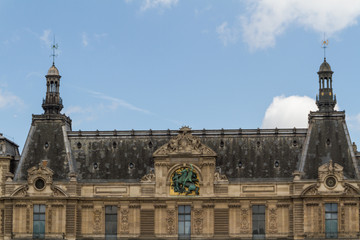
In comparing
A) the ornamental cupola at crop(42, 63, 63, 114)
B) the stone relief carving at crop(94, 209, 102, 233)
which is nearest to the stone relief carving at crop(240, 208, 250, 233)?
the stone relief carving at crop(94, 209, 102, 233)

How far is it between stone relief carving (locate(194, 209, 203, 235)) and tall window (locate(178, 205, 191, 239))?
783 mm

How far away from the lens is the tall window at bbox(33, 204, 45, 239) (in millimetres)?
119812

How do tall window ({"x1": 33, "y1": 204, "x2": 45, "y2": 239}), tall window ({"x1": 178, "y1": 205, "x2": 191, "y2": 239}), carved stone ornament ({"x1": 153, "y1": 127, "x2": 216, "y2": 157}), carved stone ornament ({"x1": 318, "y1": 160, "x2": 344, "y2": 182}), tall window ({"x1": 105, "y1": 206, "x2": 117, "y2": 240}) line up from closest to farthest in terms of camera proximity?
carved stone ornament ({"x1": 318, "y1": 160, "x2": 344, "y2": 182}) < tall window ({"x1": 33, "y1": 204, "x2": 45, "y2": 239}) < tall window ({"x1": 178, "y1": 205, "x2": 191, "y2": 239}) < tall window ({"x1": 105, "y1": 206, "x2": 117, "y2": 240}) < carved stone ornament ({"x1": 153, "y1": 127, "x2": 216, "y2": 157})

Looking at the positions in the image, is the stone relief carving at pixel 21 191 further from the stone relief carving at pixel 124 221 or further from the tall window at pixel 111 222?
the stone relief carving at pixel 124 221

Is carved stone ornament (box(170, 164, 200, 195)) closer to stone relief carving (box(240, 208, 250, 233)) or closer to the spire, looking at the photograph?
stone relief carving (box(240, 208, 250, 233))

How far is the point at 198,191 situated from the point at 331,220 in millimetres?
15055

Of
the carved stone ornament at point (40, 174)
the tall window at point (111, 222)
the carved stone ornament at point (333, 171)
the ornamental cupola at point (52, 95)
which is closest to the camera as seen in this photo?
the carved stone ornament at point (333, 171)

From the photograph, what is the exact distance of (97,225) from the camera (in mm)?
120688

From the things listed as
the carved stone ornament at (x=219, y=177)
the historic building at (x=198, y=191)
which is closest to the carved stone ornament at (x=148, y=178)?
the historic building at (x=198, y=191)

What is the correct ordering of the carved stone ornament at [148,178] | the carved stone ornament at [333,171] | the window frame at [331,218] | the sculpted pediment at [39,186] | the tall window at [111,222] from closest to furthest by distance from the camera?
the window frame at [331,218], the carved stone ornament at [333,171], the sculpted pediment at [39,186], the tall window at [111,222], the carved stone ornament at [148,178]

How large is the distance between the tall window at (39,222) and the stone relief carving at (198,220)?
16982 mm

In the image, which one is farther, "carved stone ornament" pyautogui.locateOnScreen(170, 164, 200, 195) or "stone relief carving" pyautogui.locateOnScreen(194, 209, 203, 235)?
"carved stone ornament" pyautogui.locateOnScreen(170, 164, 200, 195)

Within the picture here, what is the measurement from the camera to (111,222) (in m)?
121

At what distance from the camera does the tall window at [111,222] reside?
120 m
